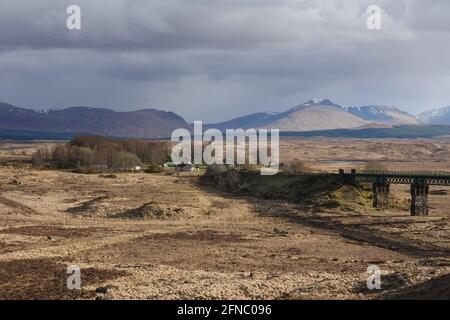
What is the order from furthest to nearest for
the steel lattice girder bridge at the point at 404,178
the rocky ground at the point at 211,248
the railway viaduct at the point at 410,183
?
the steel lattice girder bridge at the point at 404,178 < the railway viaduct at the point at 410,183 < the rocky ground at the point at 211,248

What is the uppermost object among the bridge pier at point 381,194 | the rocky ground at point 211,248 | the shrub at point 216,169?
the shrub at point 216,169

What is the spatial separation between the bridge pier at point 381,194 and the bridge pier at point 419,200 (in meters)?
7.48

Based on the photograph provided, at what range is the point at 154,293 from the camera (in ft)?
124

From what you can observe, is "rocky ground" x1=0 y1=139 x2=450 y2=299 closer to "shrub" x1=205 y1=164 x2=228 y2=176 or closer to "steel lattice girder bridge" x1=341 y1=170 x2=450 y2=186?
"steel lattice girder bridge" x1=341 y1=170 x2=450 y2=186

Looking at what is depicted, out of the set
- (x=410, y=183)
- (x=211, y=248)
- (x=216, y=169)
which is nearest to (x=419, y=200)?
A: (x=410, y=183)

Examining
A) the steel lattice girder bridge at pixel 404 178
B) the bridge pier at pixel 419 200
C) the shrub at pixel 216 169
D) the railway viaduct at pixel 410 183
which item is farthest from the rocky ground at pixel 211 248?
the shrub at pixel 216 169

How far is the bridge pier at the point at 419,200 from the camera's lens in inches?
3440

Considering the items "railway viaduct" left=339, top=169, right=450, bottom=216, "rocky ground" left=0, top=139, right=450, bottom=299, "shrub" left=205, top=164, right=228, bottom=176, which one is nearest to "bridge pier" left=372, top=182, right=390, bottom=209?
"railway viaduct" left=339, top=169, right=450, bottom=216

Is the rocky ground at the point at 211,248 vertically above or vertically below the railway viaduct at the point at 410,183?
below

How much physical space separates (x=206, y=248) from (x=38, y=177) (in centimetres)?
9427

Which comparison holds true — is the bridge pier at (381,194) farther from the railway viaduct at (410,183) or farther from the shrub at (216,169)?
the shrub at (216,169)

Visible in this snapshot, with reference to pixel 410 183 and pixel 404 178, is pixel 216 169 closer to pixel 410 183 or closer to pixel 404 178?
pixel 404 178

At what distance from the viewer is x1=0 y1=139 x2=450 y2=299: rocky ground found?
3909 cm
